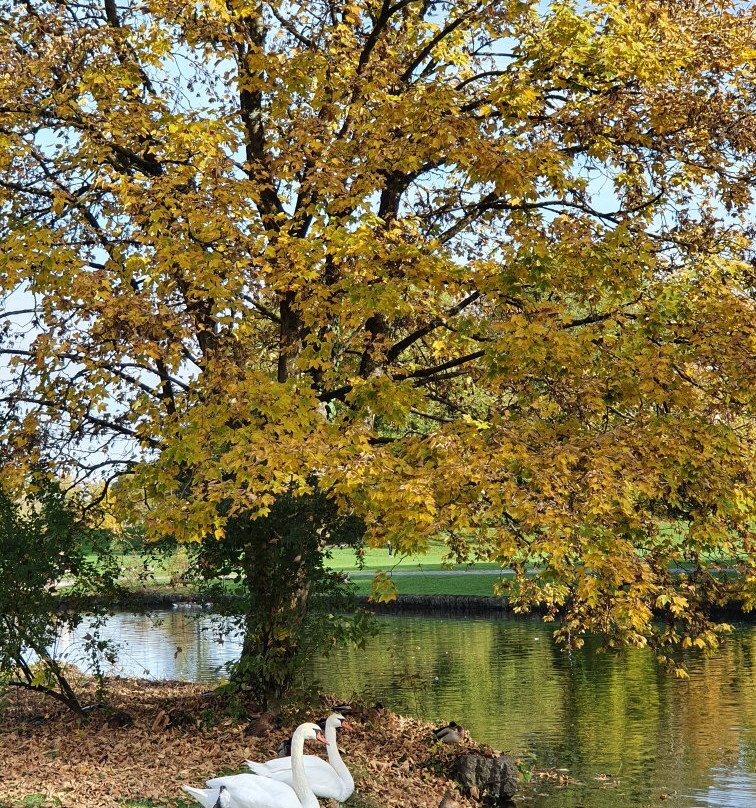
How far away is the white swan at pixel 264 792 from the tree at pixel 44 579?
4311 millimetres

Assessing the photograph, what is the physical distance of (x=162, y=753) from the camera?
11352mm

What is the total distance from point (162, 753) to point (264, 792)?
354cm

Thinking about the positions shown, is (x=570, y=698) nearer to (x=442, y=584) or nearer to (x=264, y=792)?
(x=264, y=792)

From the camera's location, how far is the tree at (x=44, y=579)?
1189 centimetres

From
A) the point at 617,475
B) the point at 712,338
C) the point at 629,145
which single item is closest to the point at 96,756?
the point at 617,475

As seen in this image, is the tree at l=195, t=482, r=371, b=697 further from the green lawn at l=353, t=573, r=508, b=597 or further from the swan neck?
the green lawn at l=353, t=573, r=508, b=597

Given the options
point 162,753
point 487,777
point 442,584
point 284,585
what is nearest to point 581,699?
point 487,777

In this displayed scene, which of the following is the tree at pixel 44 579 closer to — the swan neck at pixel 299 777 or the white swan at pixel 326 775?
the white swan at pixel 326 775

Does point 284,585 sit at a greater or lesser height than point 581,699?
greater

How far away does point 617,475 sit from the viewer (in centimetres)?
1046

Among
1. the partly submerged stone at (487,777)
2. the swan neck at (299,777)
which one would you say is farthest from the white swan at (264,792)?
the partly submerged stone at (487,777)

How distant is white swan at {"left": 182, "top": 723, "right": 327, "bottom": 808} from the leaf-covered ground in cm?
139

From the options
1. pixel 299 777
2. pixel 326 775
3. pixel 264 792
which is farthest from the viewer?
pixel 326 775

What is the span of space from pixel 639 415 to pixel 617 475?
1731 millimetres
